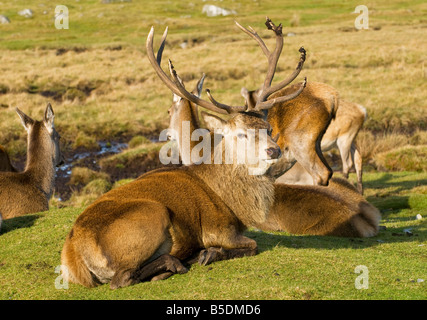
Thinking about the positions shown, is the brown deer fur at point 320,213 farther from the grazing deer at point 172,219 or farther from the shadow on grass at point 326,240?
the grazing deer at point 172,219

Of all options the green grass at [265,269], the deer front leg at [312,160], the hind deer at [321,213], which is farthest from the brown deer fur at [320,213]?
the deer front leg at [312,160]

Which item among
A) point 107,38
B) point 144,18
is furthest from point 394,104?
point 144,18

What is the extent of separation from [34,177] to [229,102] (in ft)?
59.8

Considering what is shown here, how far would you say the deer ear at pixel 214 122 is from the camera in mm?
7199

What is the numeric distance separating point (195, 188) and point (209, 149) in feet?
2.73

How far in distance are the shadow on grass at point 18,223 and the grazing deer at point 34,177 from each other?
0.60 meters

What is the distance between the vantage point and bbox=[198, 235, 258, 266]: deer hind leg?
21.1 ft

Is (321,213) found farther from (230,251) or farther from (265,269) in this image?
(265,269)

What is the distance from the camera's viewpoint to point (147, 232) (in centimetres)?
594
